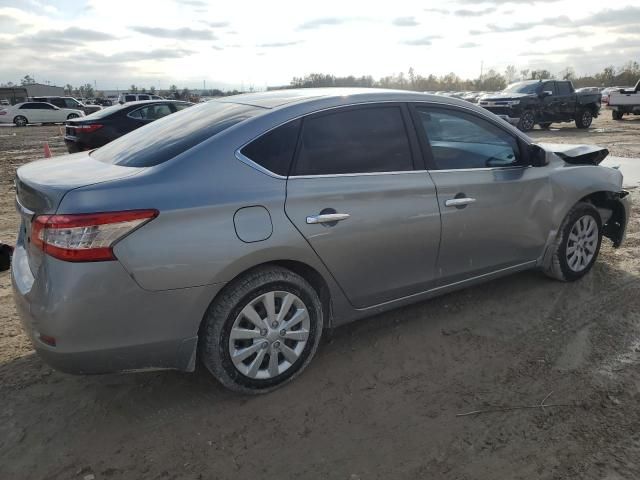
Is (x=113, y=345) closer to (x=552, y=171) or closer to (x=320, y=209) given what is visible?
(x=320, y=209)

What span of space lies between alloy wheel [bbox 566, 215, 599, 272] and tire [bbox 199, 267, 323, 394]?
8.34ft

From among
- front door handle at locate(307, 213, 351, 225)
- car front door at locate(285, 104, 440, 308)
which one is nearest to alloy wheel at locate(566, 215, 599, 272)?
car front door at locate(285, 104, 440, 308)

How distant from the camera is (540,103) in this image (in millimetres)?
19578

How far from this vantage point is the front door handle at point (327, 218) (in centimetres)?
295

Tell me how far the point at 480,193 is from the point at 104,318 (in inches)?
101

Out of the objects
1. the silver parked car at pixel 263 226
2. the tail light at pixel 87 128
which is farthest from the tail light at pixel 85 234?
the tail light at pixel 87 128

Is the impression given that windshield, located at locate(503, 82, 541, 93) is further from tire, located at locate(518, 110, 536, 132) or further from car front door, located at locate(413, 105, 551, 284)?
car front door, located at locate(413, 105, 551, 284)

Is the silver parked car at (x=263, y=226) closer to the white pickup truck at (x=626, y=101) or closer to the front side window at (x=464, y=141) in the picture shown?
the front side window at (x=464, y=141)

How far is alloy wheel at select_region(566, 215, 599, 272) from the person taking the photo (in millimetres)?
4430

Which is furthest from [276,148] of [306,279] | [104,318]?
[104,318]

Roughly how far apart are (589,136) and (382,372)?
18.2 m

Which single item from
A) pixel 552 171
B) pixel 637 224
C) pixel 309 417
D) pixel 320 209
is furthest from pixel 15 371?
pixel 637 224

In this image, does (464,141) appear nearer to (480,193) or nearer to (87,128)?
(480,193)

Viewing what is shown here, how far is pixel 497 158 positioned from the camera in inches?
155
